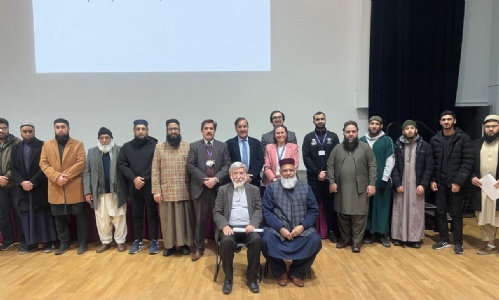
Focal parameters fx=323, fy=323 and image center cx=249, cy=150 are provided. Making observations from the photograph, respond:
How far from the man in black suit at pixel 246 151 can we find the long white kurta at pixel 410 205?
1655 millimetres

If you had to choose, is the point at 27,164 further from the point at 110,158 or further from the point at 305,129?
the point at 305,129

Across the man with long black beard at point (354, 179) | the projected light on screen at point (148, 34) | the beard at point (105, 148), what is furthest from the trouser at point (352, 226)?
the projected light on screen at point (148, 34)

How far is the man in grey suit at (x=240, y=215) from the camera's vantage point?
8.95 ft

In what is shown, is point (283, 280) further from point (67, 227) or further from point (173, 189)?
point (67, 227)

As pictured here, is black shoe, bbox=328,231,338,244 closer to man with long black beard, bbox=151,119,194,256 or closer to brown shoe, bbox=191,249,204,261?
brown shoe, bbox=191,249,204,261

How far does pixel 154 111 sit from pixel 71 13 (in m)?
1.87

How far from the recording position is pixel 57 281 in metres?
2.92

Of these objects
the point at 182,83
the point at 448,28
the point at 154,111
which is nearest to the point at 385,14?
the point at 448,28

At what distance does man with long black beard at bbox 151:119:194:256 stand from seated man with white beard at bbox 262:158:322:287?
0.98 m

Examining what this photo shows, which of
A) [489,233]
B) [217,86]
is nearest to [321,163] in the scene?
[489,233]

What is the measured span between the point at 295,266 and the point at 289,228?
0.34m

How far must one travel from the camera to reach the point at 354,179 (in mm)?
3529

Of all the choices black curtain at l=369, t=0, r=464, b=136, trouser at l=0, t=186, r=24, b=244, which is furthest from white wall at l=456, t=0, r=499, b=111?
trouser at l=0, t=186, r=24, b=244

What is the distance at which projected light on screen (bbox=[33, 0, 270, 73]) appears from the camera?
4.87 metres
